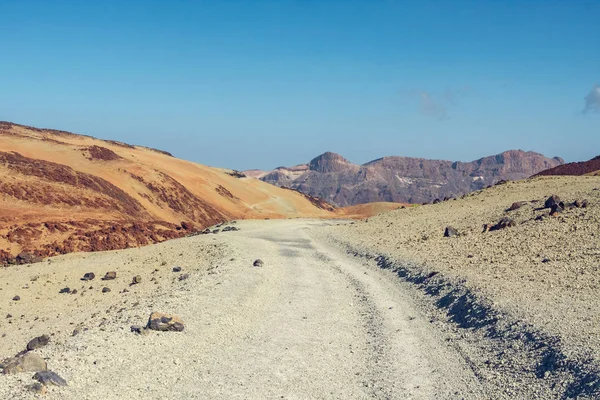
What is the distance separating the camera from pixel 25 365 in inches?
375

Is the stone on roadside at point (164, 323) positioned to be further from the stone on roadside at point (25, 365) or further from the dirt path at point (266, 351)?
the stone on roadside at point (25, 365)

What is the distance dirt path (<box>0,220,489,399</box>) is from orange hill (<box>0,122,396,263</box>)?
15209 mm

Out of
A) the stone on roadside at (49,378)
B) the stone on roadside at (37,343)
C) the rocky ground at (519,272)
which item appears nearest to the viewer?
the stone on roadside at (49,378)

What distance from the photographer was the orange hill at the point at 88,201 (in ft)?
102

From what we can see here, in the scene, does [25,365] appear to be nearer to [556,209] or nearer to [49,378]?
[49,378]

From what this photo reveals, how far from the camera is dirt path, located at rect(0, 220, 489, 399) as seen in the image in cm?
997

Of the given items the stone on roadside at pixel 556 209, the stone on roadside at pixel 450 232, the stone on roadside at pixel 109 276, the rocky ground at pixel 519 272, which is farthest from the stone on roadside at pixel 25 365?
the stone on roadside at pixel 556 209

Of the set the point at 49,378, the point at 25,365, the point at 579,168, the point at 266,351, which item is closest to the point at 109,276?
the point at 266,351

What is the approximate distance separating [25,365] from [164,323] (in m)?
3.59

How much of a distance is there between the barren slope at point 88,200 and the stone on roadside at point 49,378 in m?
21.1

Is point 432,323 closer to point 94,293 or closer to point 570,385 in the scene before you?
point 570,385

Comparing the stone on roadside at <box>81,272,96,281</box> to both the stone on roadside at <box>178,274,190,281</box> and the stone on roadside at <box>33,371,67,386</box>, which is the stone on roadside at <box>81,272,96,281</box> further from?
the stone on roadside at <box>33,371,67,386</box>

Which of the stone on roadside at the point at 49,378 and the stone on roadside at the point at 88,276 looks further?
the stone on roadside at the point at 88,276

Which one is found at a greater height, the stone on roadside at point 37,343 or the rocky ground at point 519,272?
the rocky ground at point 519,272
